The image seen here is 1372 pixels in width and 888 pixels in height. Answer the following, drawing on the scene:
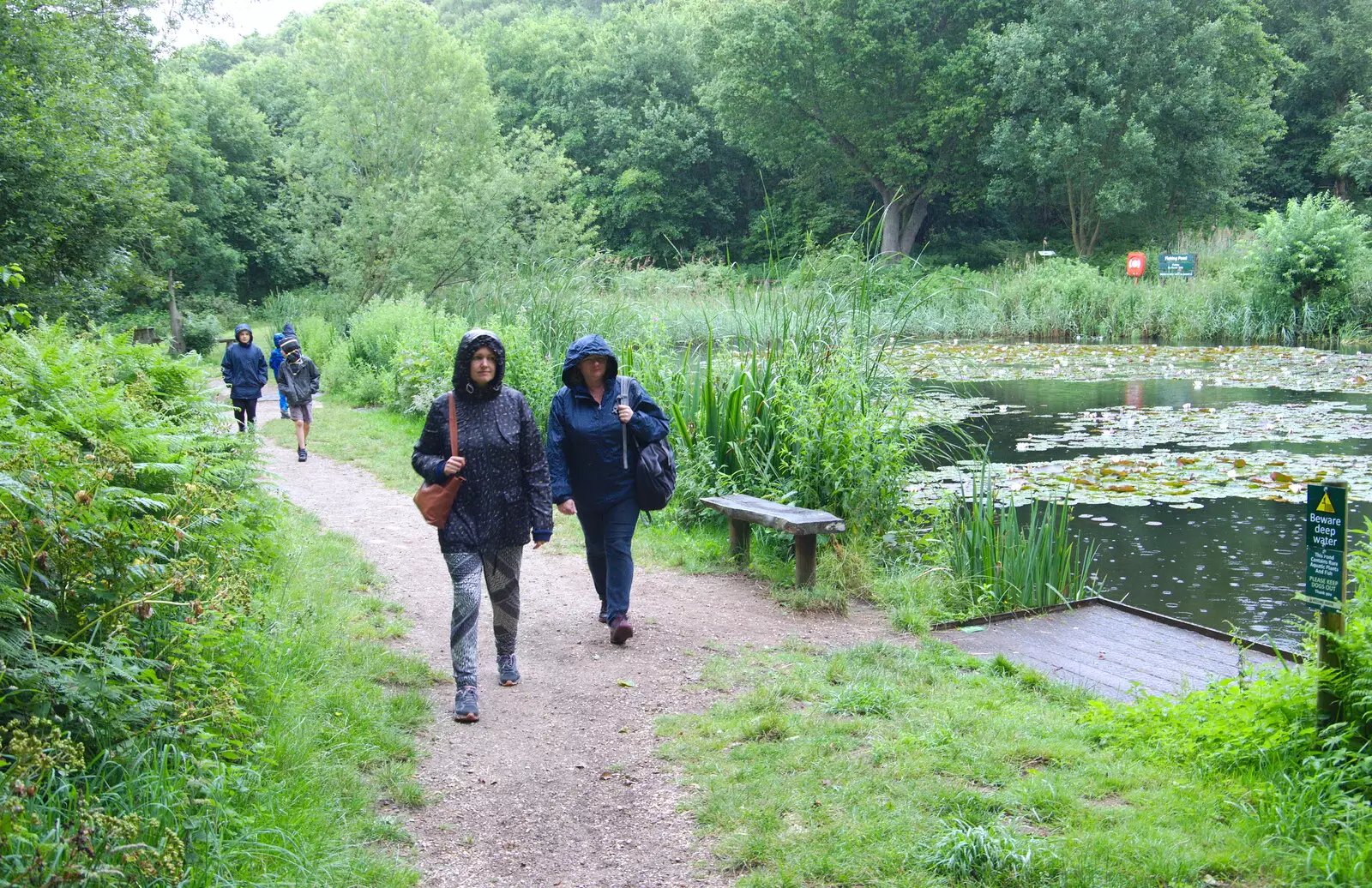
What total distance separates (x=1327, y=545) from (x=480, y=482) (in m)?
3.63

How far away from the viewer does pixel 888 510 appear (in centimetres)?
866

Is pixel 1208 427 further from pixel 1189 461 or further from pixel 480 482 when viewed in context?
pixel 480 482

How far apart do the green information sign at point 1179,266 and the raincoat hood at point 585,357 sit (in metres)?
28.3

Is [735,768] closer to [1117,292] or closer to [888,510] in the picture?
[888,510]

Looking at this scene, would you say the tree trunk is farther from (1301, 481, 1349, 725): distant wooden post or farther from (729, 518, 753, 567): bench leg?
(1301, 481, 1349, 725): distant wooden post

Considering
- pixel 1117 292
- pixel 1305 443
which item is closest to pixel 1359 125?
pixel 1117 292

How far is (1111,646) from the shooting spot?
6750 mm

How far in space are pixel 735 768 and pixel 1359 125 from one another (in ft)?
153

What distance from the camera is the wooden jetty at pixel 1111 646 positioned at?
6098 millimetres

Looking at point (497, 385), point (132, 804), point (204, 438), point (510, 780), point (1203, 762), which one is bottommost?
point (510, 780)

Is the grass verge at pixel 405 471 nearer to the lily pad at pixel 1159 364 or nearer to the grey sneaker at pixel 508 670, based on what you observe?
the grey sneaker at pixel 508 670

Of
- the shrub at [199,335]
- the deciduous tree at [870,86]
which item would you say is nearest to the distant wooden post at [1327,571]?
the shrub at [199,335]

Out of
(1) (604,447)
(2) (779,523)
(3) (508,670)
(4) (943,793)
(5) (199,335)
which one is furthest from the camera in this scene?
(5) (199,335)

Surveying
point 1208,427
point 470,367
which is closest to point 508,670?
point 470,367
